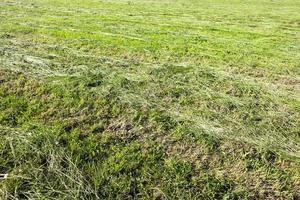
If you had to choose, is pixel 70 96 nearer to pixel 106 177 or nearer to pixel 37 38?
pixel 106 177

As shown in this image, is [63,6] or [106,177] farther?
[63,6]

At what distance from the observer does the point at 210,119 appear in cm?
579

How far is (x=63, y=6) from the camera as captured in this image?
19406 mm

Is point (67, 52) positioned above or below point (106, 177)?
above

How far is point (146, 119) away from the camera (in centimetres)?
571

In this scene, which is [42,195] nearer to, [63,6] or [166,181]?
[166,181]

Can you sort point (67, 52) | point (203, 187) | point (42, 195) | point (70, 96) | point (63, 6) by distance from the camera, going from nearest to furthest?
1. point (42, 195)
2. point (203, 187)
3. point (70, 96)
4. point (67, 52)
5. point (63, 6)

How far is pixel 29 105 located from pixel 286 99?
5011mm

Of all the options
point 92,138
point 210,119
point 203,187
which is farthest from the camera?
point 210,119

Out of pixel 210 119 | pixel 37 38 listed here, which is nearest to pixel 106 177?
pixel 210 119

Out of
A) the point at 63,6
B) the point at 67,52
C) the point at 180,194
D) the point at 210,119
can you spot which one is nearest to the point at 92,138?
the point at 180,194

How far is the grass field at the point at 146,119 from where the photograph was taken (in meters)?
4.33

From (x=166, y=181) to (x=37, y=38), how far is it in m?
7.91

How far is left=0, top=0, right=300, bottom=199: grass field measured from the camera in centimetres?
433
